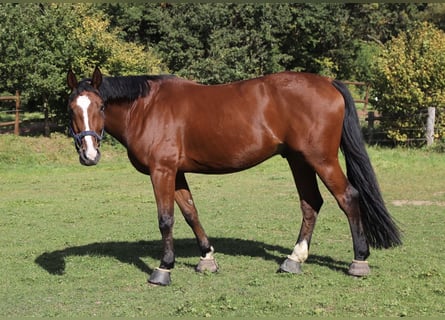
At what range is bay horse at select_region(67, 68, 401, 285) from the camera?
20.5ft

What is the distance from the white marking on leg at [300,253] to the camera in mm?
6614

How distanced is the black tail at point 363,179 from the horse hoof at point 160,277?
2.23 meters

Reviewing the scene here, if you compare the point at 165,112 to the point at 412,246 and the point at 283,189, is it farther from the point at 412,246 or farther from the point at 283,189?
the point at 283,189

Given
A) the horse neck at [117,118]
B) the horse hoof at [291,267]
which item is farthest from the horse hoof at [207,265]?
the horse neck at [117,118]

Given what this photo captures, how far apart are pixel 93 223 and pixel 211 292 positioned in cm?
498

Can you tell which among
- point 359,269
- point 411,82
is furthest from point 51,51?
point 359,269

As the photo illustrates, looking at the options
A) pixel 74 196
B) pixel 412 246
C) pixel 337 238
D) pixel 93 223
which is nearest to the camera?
pixel 412 246

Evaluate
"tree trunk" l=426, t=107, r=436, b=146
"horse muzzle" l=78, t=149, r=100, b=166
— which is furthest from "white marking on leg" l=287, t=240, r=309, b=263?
"tree trunk" l=426, t=107, r=436, b=146

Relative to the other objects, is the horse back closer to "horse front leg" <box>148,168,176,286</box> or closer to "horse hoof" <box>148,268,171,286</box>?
"horse front leg" <box>148,168,176,286</box>

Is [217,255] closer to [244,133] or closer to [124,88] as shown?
[244,133]

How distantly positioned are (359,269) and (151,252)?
286cm

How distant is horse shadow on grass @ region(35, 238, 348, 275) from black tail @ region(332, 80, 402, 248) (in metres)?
0.59

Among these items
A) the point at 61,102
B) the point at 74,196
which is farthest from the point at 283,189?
→ the point at 61,102

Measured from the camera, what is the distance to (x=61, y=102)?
24.2 metres
